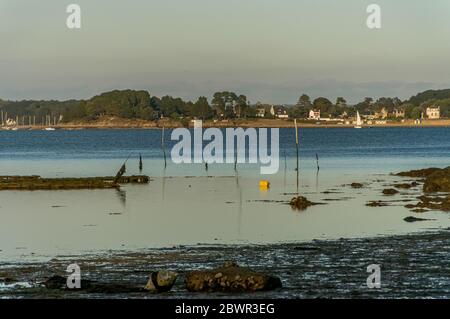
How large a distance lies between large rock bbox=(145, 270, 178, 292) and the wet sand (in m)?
0.24

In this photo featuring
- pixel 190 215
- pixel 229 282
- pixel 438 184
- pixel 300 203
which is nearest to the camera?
pixel 229 282

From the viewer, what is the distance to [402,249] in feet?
94.2

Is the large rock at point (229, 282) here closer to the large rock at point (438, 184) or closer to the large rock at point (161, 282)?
the large rock at point (161, 282)

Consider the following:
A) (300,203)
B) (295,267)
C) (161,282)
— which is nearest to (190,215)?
(300,203)

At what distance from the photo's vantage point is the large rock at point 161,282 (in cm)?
2161

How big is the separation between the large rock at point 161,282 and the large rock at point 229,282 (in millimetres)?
407

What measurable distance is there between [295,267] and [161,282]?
5.03 meters

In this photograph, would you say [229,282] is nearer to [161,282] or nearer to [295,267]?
[161,282]

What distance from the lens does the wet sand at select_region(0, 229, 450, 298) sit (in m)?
21.4

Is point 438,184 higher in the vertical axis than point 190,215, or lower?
higher

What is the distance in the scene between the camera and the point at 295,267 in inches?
996

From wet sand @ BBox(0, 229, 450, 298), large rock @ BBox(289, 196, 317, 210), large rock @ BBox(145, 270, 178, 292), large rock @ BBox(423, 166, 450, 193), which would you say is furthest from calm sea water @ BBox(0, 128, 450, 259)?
large rock @ BBox(145, 270, 178, 292)

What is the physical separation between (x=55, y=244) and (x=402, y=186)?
28674 millimetres

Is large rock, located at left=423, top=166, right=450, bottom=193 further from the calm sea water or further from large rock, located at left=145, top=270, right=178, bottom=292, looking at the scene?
large rock, located at left=145, top=270, right=178, bottom=292
